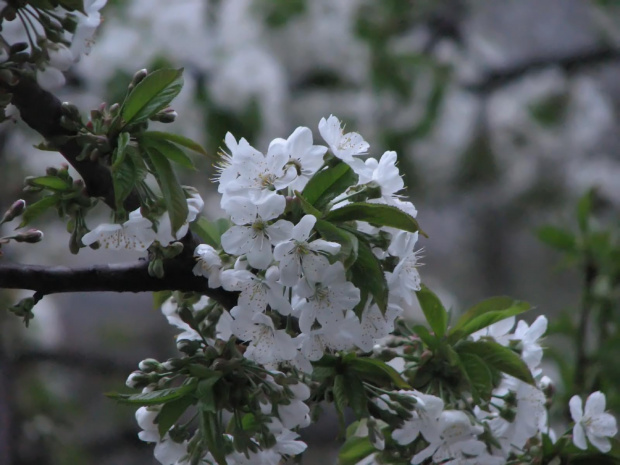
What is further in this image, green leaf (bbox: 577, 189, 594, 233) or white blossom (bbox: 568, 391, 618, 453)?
green leaf (bbox: 577, 189, 594, 233)

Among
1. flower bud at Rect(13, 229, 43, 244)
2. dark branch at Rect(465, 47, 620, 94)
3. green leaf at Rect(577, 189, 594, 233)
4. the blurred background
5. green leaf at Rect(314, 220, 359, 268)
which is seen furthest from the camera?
dark branch at Rect(465, 47, 620, 94)

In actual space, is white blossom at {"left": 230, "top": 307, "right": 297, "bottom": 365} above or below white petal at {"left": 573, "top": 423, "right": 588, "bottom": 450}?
above

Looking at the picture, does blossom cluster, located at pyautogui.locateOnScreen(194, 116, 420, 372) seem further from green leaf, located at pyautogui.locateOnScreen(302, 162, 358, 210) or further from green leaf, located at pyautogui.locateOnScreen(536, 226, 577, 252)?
green leaf, located at pyautogui.locateOnScreen(536, 226, 577, 252)

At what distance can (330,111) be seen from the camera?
2.96 m

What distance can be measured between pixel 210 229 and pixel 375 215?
20cm

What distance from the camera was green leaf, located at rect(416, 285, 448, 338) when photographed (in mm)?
826

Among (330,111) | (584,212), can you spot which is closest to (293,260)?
(584,212)

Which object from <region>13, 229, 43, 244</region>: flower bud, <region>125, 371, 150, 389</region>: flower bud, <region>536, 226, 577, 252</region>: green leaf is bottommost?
<region>536, 226, 577, 252</region>: green leaf

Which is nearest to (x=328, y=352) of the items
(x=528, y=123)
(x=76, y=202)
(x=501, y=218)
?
(x=76, y=202)

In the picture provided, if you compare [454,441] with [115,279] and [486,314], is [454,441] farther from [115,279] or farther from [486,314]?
[115,279]

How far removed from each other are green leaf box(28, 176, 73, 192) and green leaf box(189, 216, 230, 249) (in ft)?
0.42

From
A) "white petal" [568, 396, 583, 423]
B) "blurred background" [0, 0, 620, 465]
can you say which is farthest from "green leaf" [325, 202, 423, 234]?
"blurred background" [0, 0, 620, 465]

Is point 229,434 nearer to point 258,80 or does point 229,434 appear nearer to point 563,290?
point 258,80

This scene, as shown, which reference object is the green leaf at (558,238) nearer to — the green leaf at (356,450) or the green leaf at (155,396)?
the green leaf at (356,450)
